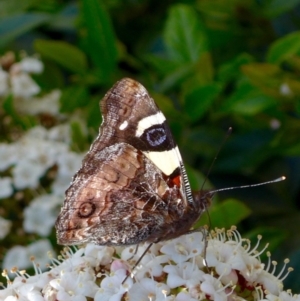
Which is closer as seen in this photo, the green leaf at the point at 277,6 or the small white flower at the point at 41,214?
the small white flower at the point at 41,214

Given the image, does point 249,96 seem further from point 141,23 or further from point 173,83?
point 141,23

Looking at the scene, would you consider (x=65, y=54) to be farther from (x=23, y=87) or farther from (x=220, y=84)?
(x=220, y=84)

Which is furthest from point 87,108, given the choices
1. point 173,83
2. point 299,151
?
point 299,151

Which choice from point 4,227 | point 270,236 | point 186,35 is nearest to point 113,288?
point 270,236

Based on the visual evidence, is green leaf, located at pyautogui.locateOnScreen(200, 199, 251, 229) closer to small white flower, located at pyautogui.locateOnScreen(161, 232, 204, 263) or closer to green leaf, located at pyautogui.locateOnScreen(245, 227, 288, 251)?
green leaf, located at pyautogui.locateOnScreen(245, 227, 288, 251)

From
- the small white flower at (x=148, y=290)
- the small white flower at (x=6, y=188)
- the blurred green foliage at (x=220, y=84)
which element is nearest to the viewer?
the small white flower at (x=148, y=290)

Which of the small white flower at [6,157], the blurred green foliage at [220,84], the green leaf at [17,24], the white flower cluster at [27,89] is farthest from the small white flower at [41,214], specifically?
the green leaf at [17,24]

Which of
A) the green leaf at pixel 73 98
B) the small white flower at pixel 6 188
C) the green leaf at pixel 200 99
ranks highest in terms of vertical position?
the green leaf at pixel 73 98

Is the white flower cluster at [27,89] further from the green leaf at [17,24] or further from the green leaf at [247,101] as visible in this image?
the green leaf at [247,101]
